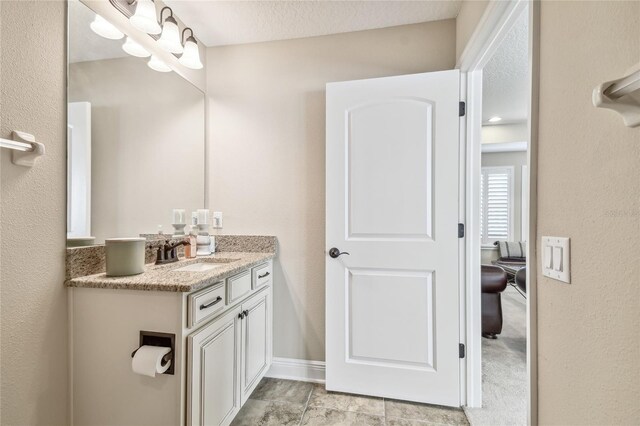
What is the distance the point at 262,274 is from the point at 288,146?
94cm

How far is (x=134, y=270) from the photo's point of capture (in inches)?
50.0

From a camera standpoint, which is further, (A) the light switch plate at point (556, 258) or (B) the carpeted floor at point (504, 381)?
(B) the carpeted floor at point (504, 381)

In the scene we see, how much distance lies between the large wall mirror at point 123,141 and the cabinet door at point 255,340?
76 cm

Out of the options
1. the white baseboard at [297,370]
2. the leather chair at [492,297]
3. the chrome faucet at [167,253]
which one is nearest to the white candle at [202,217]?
the chrome faucet at [167,253]

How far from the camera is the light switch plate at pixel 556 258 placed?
72cm

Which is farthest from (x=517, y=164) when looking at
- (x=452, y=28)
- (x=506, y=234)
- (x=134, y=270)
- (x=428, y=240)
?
(x=134, y=270)

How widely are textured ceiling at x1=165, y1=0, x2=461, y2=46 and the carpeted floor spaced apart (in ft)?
8.12

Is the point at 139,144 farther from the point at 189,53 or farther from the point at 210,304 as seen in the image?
the point at 210,304

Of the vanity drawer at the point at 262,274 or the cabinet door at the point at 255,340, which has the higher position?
the vanity drawer at the point at 262,274

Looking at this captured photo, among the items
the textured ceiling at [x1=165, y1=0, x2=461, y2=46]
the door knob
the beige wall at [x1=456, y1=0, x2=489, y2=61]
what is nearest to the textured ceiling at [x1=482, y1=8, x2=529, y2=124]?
the beige wall at [x1=456, y1=0, x2=489, y2=61]

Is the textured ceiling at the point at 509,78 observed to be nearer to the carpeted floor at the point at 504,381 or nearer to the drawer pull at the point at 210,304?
the carpeted floor at the point at 504,381

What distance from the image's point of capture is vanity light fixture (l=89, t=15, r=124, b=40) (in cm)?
130

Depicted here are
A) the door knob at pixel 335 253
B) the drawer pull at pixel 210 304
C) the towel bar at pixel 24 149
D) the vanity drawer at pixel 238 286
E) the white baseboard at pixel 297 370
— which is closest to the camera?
the towel bar at pixel 24 149

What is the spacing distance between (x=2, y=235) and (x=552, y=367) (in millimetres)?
1777
